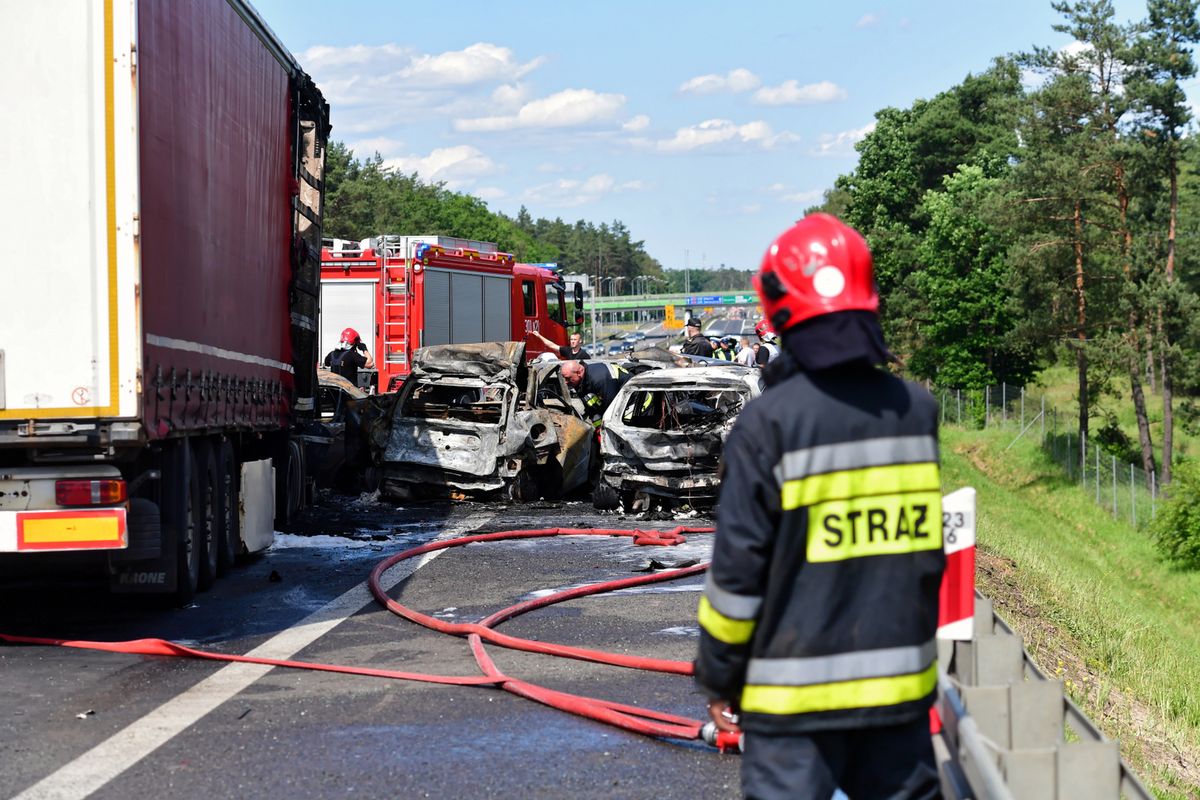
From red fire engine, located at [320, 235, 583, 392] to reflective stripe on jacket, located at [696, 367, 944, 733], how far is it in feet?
65.5

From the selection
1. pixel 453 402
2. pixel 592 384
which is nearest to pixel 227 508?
pixel 453 402

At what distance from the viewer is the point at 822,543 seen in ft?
10.8

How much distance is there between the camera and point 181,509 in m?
9.77

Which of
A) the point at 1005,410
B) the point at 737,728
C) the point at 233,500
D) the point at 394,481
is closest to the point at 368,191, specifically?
the point at 1005,410

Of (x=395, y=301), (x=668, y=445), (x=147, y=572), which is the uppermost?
(x=395, y=301)

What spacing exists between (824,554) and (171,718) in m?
4.26

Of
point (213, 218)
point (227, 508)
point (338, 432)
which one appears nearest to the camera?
point (213, 218)

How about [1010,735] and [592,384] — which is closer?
[1010,735]

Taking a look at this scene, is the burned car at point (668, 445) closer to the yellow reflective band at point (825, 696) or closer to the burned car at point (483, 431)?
the burned car at point (483, 431)

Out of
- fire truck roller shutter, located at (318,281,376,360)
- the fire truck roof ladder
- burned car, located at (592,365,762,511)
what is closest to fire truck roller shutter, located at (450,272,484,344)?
the fire truck roof ladder

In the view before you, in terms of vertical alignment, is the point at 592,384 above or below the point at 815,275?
below

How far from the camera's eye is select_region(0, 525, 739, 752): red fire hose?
6367mm

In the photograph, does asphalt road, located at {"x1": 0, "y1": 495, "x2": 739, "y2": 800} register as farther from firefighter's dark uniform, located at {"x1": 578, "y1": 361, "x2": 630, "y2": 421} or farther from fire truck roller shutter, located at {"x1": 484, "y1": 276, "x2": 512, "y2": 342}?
fire truck roller shutter, located at {"x1": 484, "y1": 276, "x2": 512, "y2": 342}

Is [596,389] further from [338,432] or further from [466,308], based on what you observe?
[466,308]
